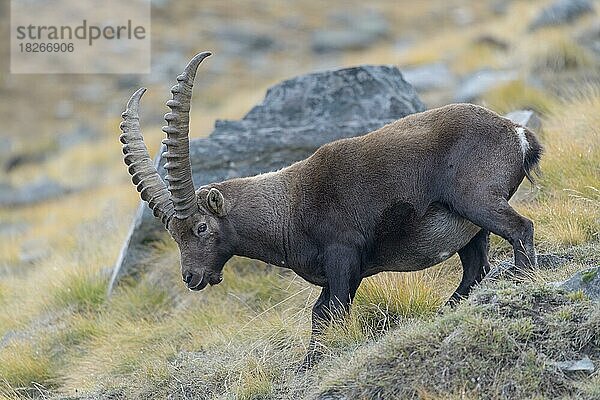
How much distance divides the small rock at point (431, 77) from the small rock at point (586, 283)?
10.0 m

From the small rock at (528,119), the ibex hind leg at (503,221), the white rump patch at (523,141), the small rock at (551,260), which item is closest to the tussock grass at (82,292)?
the small rock at (528,119)

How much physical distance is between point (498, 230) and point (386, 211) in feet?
2.72

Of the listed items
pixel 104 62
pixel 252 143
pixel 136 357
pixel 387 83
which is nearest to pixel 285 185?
pixel 136 357

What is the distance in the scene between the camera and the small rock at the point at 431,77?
1655cm

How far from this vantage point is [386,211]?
723 centimetres

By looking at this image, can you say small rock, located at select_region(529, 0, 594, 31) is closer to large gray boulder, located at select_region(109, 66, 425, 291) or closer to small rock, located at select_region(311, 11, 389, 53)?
large gray boulder, located at select_region(109, 66, 425, 291)

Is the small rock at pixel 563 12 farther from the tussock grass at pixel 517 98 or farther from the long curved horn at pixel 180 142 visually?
the long curved horn at pixel 180 142

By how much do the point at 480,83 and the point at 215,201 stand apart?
8587mm

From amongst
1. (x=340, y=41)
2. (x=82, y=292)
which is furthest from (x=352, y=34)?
(x=82, y=292)

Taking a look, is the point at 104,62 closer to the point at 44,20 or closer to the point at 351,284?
the point at 44,20

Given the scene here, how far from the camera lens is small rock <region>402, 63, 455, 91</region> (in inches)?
651

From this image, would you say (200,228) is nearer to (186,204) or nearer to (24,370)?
(186,204)

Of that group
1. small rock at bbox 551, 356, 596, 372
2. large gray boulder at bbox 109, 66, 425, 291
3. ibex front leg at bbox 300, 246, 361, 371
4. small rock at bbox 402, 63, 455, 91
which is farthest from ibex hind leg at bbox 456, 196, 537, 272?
small rock at bbox 402, 63, 455, 91

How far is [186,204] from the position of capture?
7.40 meters
